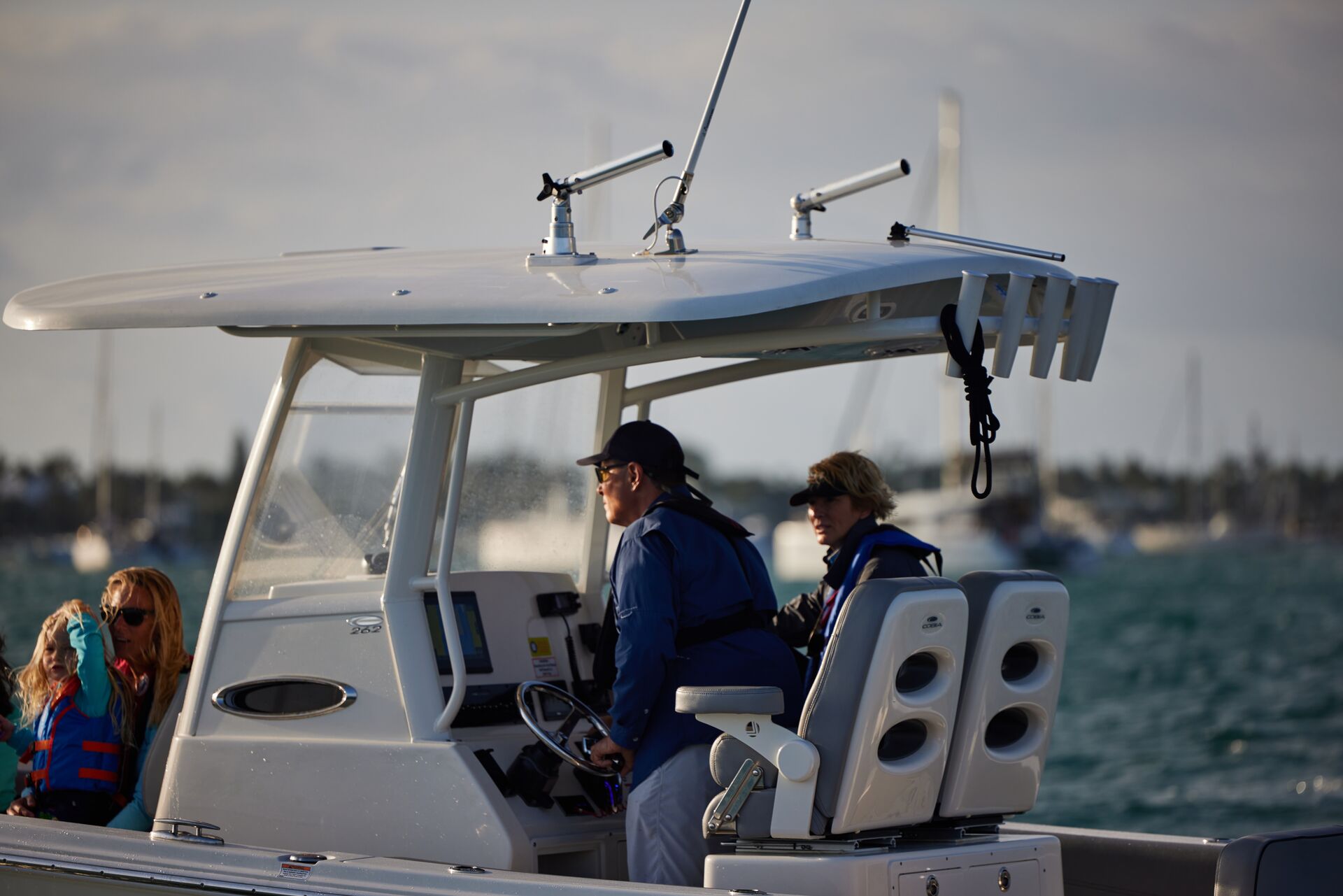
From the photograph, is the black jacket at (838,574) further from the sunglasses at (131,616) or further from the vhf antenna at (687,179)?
the sunglasses at (131,616)

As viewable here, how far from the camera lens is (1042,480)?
2463 inches

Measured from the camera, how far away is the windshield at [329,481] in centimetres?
449

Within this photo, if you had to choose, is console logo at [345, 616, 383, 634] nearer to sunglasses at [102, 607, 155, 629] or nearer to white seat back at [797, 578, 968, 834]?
sunglasses at [102, 607, 155, 629]

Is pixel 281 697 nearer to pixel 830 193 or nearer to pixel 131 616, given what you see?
pixel 131 616

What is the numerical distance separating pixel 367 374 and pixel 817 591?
61.2 inches

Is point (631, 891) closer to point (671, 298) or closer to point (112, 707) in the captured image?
point (671, 298)

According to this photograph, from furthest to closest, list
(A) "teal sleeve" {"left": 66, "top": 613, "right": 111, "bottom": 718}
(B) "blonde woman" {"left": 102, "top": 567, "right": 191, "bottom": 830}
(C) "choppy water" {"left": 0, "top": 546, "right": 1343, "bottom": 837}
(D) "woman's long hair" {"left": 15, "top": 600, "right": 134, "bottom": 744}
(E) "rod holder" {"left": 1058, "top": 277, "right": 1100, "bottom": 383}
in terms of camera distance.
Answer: (C) "choppy water" {"left": 0, "top": 546, "right": 1343, "bottom": 837} → (B) "blonde woman" {"left": 102, "top": 567, "right": 191, "bottom": 830} → (D) "woman's long hair" {"left": 15, "top": 600, "right": 134, "bottom": 744} → (A) "teal sleeve" {"left": 66, "top": 613, "right": 111, "bottom": 718} → (E) "rod holder" {"left": 1058, "top": 277, "right": 1100, "bottom": 383}

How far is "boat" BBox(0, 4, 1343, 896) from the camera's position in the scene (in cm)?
373

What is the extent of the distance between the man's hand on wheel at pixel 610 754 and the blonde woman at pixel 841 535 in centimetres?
63

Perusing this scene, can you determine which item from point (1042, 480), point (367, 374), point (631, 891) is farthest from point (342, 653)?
point (1042, 480)

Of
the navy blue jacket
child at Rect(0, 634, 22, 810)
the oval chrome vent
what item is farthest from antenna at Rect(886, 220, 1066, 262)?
child at Rect(0, 634, 22, 810)

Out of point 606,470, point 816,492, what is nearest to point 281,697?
point 606,470

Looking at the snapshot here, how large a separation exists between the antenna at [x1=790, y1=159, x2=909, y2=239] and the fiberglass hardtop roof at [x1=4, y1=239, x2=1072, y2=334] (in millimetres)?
309

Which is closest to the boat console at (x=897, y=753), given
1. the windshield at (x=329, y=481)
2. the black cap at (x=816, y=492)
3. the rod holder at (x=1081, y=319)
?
the rod holder at (x=1081, y=319)
